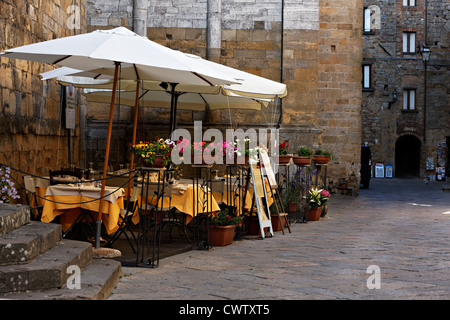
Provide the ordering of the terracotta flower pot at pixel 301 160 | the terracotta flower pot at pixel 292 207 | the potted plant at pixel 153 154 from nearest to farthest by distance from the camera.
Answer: the potted plant at pixel 153 154 → the terracotta flower pot at pixel 301 160 → the terracotta flower pot at pixel 292 207

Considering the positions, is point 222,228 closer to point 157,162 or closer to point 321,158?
point 157,162

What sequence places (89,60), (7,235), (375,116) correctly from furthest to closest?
(375,116), (89,60), (7,235)

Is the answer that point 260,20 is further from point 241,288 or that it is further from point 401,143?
point 401,143

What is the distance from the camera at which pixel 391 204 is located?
15039mm

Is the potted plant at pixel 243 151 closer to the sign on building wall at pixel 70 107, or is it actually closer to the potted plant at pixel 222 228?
the potted plant at pixel 222 228

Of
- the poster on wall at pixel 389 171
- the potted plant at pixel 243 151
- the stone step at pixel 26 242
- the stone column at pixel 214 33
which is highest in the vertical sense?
the stone column at pixel 214 33

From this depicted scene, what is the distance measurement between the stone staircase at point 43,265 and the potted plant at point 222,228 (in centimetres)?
218

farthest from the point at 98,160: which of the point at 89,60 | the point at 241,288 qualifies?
the point at 241,288

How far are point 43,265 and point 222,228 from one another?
322cm

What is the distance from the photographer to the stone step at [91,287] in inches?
167

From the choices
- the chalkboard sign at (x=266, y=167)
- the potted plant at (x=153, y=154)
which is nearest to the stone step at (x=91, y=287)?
the potted plant at (x=153, y=154)

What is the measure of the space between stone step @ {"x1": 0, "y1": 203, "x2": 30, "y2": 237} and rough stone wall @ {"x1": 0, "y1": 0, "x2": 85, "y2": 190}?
1.86 meters

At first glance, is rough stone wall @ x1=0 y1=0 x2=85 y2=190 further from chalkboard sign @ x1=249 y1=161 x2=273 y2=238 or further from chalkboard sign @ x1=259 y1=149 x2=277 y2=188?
chalkboard sign @ x1=259 y1=149 x2=277 y2=188

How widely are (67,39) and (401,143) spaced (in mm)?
29505
